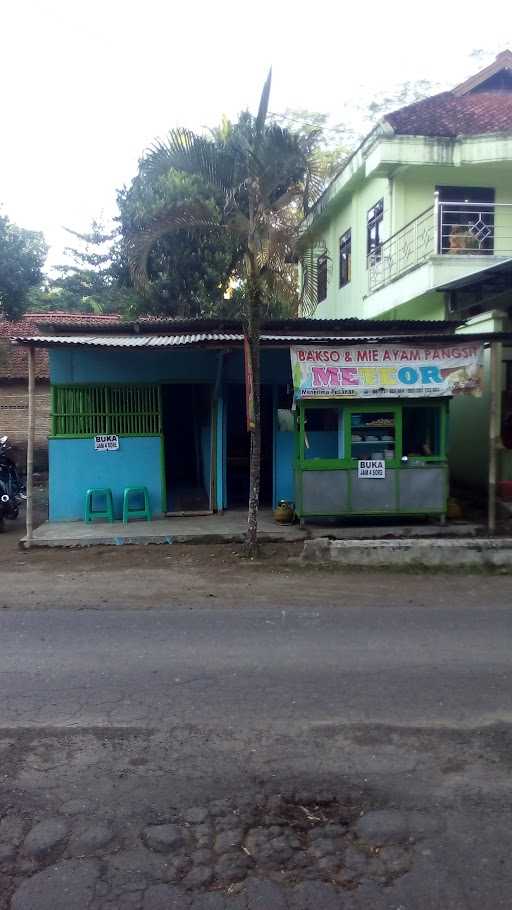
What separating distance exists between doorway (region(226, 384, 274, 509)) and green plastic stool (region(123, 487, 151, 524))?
1.71 metres

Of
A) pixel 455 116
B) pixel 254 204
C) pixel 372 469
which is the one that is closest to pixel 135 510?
pixel 372 469

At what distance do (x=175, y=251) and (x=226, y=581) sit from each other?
13994mm

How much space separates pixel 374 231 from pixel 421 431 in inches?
307

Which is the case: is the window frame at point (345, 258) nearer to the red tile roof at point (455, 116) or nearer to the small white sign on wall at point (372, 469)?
the red tile roof at point (455, 116)

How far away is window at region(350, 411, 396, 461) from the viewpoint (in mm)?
10656

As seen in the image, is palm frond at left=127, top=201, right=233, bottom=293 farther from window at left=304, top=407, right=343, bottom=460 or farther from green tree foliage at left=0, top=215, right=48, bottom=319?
green tree foliage at left=0, top=215, right=48, bottom=319

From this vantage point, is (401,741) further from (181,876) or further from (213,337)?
(213,337)

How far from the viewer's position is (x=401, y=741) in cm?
411

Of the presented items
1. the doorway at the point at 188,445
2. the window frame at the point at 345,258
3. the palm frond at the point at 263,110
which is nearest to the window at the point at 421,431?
the doorway at the point at 188,445

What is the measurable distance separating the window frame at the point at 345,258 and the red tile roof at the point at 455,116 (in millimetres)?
3269

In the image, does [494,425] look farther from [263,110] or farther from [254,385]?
[263,110]

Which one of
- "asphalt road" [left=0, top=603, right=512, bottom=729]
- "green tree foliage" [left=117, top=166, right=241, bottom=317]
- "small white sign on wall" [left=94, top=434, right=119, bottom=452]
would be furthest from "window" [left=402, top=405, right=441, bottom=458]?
"green tree foliage" [left=117, top=166, right=241, bottom=317]

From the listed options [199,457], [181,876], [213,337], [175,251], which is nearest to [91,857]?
[181,876]

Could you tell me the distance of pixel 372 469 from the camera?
34.5ft
